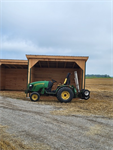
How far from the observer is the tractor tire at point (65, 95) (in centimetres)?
827

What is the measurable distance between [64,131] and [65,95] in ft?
15.0

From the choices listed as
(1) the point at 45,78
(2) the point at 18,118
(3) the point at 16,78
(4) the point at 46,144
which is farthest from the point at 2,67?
(4) the point at 46,144

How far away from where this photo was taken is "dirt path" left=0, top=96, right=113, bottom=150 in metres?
3.12

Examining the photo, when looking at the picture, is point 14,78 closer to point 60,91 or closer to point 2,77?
point 2,77

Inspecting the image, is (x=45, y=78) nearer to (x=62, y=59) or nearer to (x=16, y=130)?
(x=62, y=59)

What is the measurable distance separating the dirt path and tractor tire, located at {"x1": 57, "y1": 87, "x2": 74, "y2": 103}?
10.1 ft

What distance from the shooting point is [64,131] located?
3.83 meters

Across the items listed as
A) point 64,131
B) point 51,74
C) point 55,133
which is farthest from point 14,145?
point 51,74

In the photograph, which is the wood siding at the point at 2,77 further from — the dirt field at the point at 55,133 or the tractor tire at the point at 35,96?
the dirt field at the point at 55,133

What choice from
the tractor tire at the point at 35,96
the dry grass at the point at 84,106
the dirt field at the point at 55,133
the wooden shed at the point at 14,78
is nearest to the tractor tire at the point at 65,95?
the dry grass at the point at 84,106

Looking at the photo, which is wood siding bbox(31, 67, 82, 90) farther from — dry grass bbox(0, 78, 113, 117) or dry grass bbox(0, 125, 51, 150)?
dry grass bbox(0, 125, 51, 150)

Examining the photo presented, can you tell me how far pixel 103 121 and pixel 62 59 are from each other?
20.9 ft

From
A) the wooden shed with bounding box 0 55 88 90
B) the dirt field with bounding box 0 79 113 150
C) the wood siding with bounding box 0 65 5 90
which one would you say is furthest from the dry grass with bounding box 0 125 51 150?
the wood siding with bounding box 0 65 5 90

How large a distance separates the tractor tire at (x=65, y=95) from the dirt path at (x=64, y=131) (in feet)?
10.1
